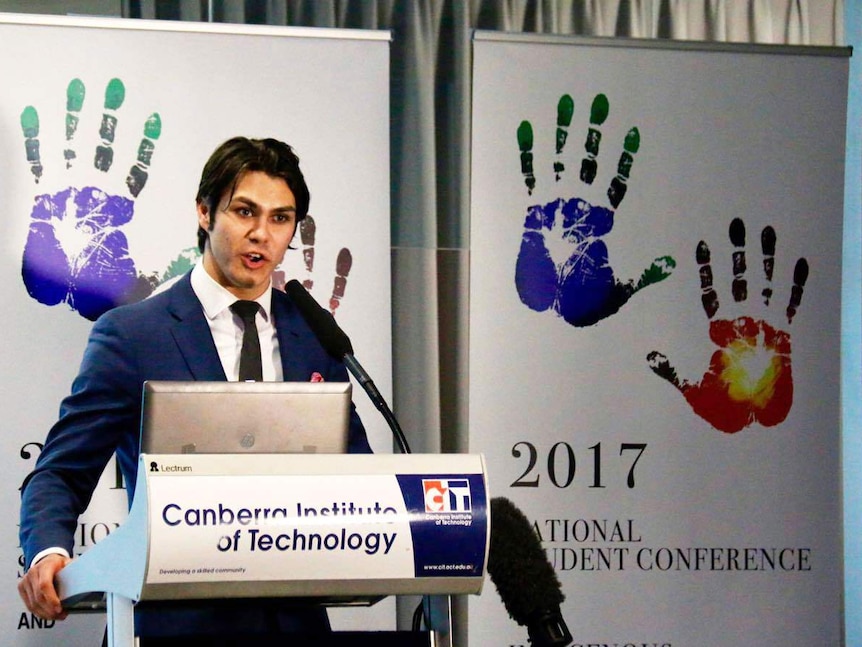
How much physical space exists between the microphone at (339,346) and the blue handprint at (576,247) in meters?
1.29

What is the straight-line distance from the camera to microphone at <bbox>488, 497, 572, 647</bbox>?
1.59 meters

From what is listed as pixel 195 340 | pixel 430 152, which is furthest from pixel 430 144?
pixel 195 340

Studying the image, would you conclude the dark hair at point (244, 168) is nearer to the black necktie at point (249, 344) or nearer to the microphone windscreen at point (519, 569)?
the black necktie at point (249, 344)

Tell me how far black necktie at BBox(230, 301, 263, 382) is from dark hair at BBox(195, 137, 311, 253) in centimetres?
29

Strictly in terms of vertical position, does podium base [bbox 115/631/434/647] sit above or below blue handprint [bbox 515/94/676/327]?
below

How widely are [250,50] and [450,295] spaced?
42.4 inches

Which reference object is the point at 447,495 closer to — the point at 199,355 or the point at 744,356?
the point at 199,355

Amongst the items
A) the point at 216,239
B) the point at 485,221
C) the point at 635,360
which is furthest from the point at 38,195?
the point at 635,360

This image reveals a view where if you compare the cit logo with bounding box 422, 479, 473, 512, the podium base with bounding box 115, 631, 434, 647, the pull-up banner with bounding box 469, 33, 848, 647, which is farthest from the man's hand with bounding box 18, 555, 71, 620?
the pull-up banner with bounding box 469, 33, 848, 647

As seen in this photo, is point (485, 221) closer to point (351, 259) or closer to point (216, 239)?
point (351, 259)

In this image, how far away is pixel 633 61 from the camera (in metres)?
3.73

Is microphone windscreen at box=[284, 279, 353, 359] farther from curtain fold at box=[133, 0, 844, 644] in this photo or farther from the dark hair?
curtain fold at box=[133, 0, 844, 644]

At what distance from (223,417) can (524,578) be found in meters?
Result: 0.51

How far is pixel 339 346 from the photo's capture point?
2334 millimetres
